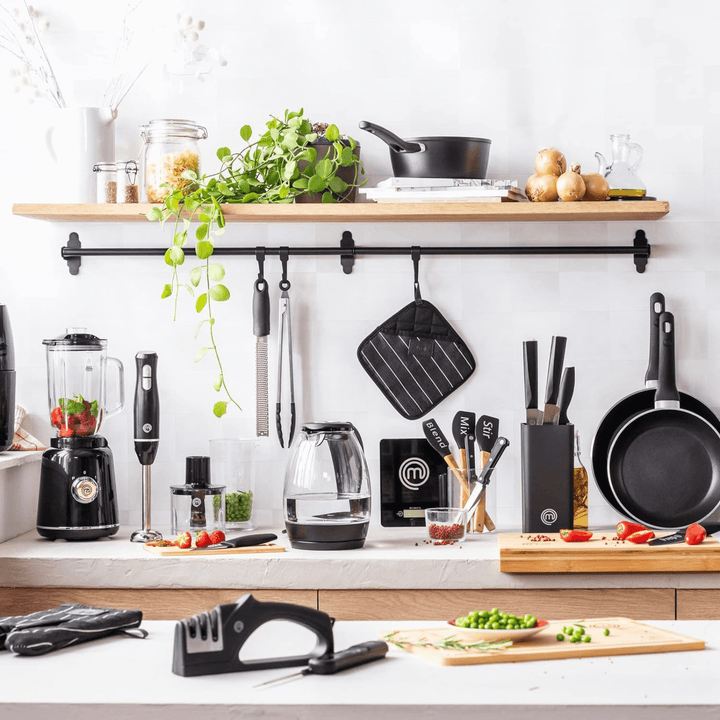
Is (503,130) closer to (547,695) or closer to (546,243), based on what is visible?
(546,243)

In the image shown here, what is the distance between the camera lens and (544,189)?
2.46m

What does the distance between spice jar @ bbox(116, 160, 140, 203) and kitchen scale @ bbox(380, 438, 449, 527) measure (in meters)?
0.94

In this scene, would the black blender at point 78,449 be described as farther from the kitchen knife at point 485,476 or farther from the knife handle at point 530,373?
the knife handle at point 530,373

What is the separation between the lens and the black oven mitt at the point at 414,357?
2680 millimetres

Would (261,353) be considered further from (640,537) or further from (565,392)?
(640,537)

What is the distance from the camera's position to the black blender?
234 centimetres

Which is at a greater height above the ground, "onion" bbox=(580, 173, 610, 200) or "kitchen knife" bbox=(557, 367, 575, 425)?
"onion" bbox=(580, 173, 610, 200)

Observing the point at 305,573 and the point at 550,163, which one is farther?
the point at 550,163

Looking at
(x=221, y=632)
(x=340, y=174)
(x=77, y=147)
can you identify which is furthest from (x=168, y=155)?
(x=221, y=632)

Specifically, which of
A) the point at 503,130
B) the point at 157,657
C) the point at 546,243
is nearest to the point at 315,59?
the point at 503,130

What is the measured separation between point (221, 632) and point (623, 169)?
1.82 metres

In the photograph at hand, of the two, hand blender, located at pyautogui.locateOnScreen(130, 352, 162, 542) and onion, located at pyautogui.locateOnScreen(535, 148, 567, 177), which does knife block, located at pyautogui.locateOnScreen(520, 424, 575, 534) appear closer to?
onion, located at pyautogui.locateOnScreen(535, 148, 567, 177)

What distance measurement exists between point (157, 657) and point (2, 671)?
0.19 metres

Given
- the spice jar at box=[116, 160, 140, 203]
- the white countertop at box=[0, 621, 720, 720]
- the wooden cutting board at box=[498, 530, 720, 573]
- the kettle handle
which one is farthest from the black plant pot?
the white countertop at box=[0, 621, 720, 720]
